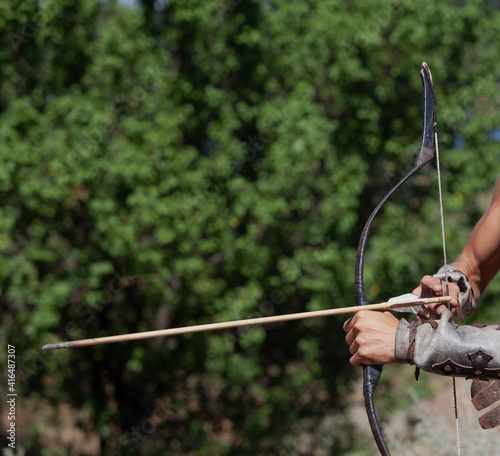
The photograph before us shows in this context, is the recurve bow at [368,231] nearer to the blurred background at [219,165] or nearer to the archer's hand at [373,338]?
the archer's hand at [373,338]

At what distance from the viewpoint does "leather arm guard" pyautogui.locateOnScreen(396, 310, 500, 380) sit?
2283 millimetres

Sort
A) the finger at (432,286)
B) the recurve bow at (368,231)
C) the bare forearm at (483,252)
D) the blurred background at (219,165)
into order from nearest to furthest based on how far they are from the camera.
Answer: the recurve bow at (368,231) < the finger at (432,286) < the bare forearm at (483,252) < the blurred background at (219,165)

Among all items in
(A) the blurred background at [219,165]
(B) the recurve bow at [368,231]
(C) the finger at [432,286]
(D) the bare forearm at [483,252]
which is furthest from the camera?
(A) the blurred background at [219,165]

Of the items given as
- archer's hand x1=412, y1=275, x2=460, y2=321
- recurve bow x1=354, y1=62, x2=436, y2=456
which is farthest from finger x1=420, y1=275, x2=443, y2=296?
recurve bow x1=354, y1=62, x2=436, y2=456

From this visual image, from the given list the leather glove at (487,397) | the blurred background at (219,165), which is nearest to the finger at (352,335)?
the leather glove at (487,397)

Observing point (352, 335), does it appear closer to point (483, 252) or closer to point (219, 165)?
point (483, 252)

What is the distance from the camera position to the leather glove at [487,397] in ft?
8.50

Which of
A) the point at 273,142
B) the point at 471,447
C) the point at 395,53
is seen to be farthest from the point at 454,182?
the point at 471,447

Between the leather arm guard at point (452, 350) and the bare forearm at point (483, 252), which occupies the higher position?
the bare forearm at point (483, 252)

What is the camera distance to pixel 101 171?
6.09m

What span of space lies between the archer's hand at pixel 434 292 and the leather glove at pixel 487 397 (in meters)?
0.31

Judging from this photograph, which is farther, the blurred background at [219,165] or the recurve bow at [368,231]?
the blurred background at [219,165]

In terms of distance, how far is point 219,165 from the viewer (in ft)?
20.4

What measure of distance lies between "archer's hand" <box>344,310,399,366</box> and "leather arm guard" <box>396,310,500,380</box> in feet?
0.12
